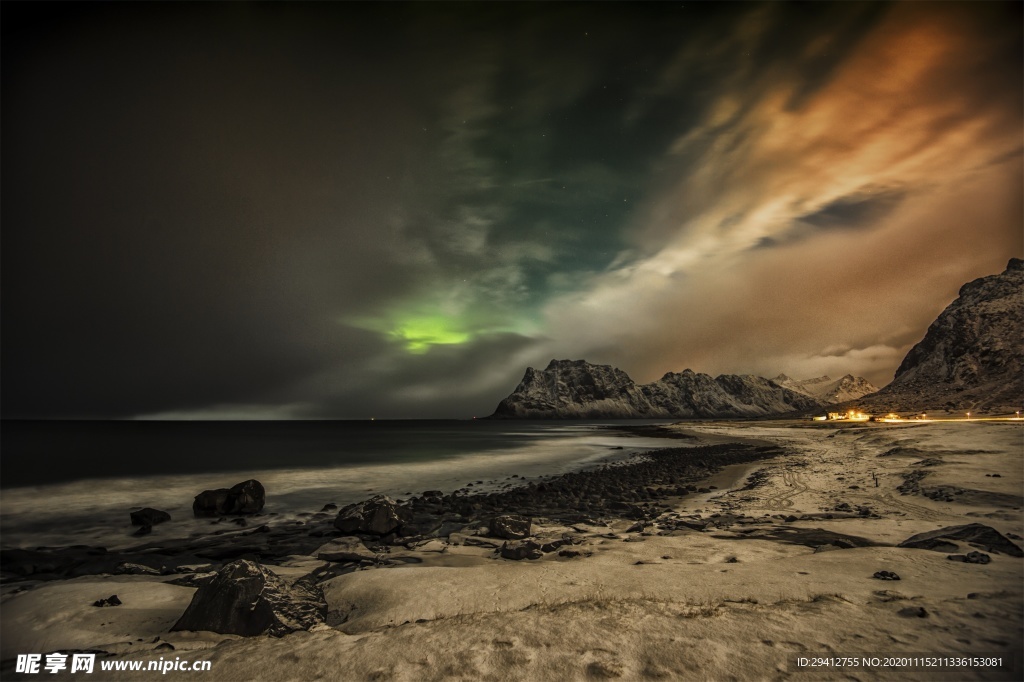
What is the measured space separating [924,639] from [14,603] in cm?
1582

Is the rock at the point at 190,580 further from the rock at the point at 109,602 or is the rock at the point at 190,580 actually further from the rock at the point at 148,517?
the rock at the point at 148,517

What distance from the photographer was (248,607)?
637 cm

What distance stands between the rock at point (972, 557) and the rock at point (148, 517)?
24.4 m

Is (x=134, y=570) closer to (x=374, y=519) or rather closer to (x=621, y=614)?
(x=374, y=519)

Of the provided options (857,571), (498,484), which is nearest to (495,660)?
(857,571)

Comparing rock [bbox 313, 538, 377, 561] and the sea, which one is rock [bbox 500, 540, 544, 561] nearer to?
rock [bbox 313, 538, 377, 561]

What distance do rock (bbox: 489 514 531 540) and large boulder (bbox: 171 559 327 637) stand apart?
6.07 m

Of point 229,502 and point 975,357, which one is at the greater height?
point 975,357

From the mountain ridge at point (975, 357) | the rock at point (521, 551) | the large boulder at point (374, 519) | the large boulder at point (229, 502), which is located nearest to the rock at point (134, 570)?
the large boulder at point (374, 519)

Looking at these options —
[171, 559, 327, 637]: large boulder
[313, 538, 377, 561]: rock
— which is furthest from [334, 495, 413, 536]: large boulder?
[171, 559, 327, 637]: large boulder

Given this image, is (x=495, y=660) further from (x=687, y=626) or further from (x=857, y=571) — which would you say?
(x=857, y=571)

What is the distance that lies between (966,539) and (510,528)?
9898mm

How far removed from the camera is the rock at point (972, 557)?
6855 millimetres

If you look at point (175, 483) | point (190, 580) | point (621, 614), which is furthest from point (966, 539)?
point (175, 483)
